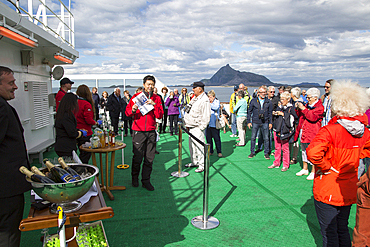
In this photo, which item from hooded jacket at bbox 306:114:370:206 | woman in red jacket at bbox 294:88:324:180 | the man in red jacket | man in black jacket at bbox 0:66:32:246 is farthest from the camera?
woman in red jacket at bbox 294:88:324:180

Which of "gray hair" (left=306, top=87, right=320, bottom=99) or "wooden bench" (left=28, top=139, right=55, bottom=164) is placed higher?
"gray hair" (left=306, top=87, right=320, bottom=99)

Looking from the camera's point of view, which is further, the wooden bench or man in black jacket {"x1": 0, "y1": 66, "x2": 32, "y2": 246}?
the wooden bench

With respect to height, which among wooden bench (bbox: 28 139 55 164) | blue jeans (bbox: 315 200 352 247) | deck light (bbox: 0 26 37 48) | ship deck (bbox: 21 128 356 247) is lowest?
ship deck (bbox: 21 128 356 247)

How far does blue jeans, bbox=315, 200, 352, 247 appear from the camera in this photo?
97.8 inches

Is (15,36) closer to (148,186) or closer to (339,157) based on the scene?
(148,186)

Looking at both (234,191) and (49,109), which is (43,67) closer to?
(49,109)

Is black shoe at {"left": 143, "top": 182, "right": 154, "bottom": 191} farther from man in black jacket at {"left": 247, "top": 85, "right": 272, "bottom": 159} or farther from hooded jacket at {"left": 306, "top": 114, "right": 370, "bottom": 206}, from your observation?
man in black jacket at {"left": 247, "top": 85, "right": 272, "bottom": 159}

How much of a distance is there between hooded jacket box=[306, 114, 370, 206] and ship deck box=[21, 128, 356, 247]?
1188 mm

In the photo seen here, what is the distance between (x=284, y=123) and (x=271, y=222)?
291 cm

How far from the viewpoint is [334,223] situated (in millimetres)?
2504

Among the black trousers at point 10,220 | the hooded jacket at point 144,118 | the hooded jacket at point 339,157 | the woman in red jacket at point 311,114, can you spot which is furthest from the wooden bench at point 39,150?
the hooded jacket at point 339,157

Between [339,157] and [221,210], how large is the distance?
2261 mm

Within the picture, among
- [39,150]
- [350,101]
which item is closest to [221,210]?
[350,101]

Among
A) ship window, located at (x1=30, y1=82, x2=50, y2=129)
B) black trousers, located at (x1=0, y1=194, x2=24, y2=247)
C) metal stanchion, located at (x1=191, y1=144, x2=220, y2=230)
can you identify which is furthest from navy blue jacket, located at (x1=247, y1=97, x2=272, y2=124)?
black trousers, located at (x1=0, y1=194, x2=24, y2=247)
